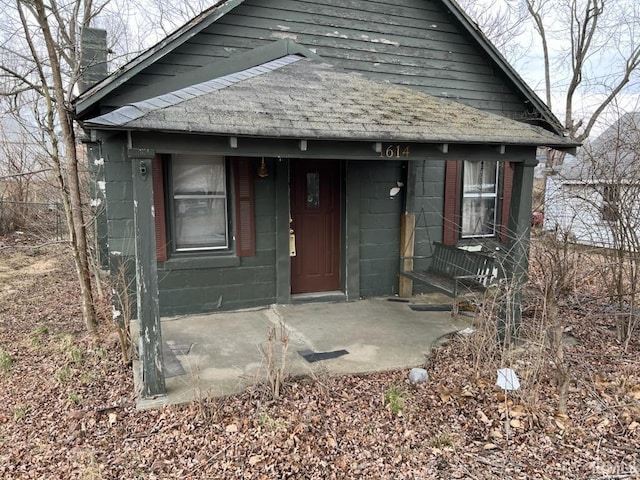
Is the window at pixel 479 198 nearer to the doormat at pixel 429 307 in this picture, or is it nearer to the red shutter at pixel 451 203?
the red shutter at pixel 451 203

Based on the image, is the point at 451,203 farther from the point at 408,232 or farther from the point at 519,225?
the point at 519,225

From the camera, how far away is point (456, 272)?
6.45m

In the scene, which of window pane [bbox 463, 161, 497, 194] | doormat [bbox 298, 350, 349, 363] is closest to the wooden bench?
window pane [bbox 463, 161, 497, 194]

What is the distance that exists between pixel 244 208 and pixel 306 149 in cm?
233

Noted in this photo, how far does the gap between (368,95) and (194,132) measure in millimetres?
2311

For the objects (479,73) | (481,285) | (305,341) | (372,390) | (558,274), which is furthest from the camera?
(479,73)

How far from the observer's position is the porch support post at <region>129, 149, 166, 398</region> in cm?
358

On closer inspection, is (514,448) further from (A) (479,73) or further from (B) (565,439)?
(A) (479,73)

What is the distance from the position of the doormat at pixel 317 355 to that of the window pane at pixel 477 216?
376 cm

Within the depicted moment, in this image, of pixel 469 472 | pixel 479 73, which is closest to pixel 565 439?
pixel 469 472

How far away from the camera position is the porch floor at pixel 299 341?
4.16 metres

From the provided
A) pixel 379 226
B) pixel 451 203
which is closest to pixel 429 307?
pixel 379 226

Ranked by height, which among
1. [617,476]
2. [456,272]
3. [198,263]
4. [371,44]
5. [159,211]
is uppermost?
[371,44]

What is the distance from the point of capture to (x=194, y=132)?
3479mm
